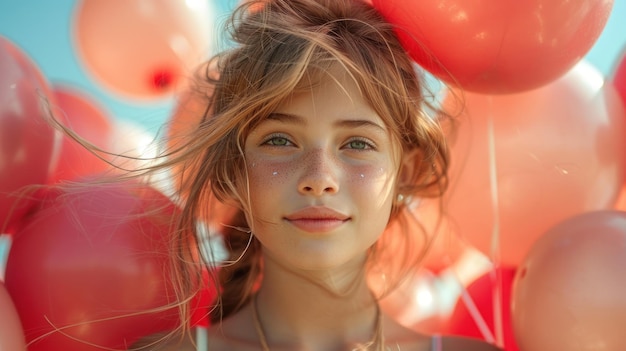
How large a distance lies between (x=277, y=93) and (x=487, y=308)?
984mm

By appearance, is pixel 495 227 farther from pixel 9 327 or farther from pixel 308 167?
pixel 9 327

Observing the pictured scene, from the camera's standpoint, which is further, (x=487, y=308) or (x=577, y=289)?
(x=487, y=308)

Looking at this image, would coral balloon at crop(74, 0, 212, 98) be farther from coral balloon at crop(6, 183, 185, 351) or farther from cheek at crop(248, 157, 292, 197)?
cheek at crop(248, 157, 292, 197)

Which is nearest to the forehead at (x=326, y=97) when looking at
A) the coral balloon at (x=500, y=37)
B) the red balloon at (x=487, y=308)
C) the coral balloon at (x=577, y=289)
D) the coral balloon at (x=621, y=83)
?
the coral balloon at (x=500, y=37)

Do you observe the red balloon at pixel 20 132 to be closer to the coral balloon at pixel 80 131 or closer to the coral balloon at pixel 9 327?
the coral balloon at pixel 80 131

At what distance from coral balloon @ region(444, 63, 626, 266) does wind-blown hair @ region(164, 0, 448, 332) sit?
0.48 ft

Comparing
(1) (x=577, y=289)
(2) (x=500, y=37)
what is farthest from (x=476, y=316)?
(2) (x=500, y=37)

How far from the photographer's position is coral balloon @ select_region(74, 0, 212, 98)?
252 cm

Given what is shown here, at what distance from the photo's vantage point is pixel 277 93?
1.95 m

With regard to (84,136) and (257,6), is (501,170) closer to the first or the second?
(257,6)

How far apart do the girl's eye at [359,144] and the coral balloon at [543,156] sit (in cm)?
37

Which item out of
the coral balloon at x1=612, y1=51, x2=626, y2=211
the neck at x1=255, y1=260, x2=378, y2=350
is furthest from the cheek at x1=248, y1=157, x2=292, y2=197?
the coral balloon at x1=612, y1=51, x2=626, y2=211

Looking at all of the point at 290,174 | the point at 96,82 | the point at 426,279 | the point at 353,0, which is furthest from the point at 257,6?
the point at 426,279

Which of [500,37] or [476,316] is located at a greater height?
[500,37]
